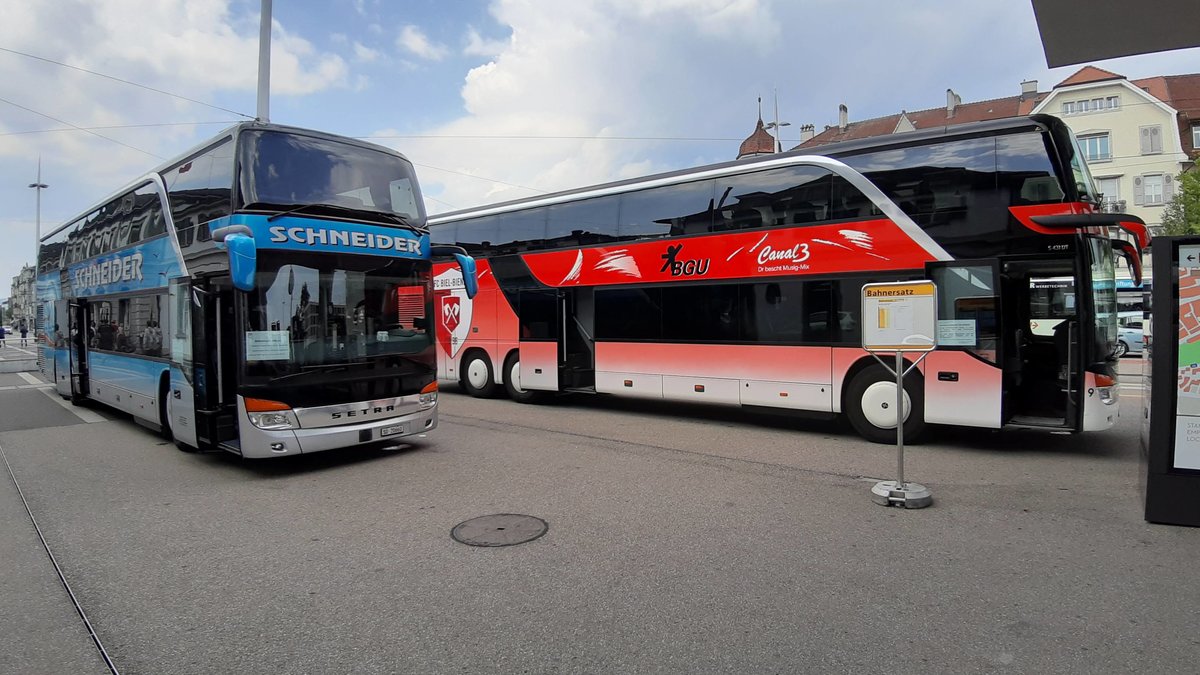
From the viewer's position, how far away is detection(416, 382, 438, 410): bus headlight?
29.0ft

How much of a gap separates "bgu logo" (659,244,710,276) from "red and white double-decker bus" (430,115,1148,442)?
3 centimetres

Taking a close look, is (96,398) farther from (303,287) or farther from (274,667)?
(274,667)

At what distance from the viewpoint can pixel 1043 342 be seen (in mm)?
9820

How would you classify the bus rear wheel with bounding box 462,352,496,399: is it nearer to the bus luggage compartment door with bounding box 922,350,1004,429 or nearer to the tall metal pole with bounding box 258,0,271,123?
the tall metal pole with bounding box 258,0,271,123

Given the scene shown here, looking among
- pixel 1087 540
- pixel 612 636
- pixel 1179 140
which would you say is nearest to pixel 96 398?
pixel 612 636

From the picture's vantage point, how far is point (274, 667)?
11.3ft

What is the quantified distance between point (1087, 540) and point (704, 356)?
21.0 ft

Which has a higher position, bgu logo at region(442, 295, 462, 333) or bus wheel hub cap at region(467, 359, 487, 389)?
bgu logo at region(442, 295, 462, 333)

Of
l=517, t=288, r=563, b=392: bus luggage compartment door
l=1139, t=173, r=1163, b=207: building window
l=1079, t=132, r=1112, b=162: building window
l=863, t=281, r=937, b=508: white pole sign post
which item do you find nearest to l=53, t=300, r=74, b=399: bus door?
l=517, t=288, r=563, b=392: bus luggage compartment door

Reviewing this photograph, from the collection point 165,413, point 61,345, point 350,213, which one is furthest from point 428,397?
point 61,345

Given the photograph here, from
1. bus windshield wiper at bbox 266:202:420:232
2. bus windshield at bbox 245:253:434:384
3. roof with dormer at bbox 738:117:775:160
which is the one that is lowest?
bus windshield at bbox 245:253:434:384

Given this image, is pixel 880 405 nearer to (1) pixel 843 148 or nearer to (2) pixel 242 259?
(1) pixel 843 148

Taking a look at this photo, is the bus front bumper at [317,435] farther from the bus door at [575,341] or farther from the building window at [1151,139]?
the building window at [1151,139]

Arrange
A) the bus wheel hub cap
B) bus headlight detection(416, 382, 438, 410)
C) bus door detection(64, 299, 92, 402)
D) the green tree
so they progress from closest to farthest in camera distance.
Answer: bus headlight detection(416, 382, 438, 410), bus door detection(64, 299, 92, 402), the bus wheel hub cap, the green tree
